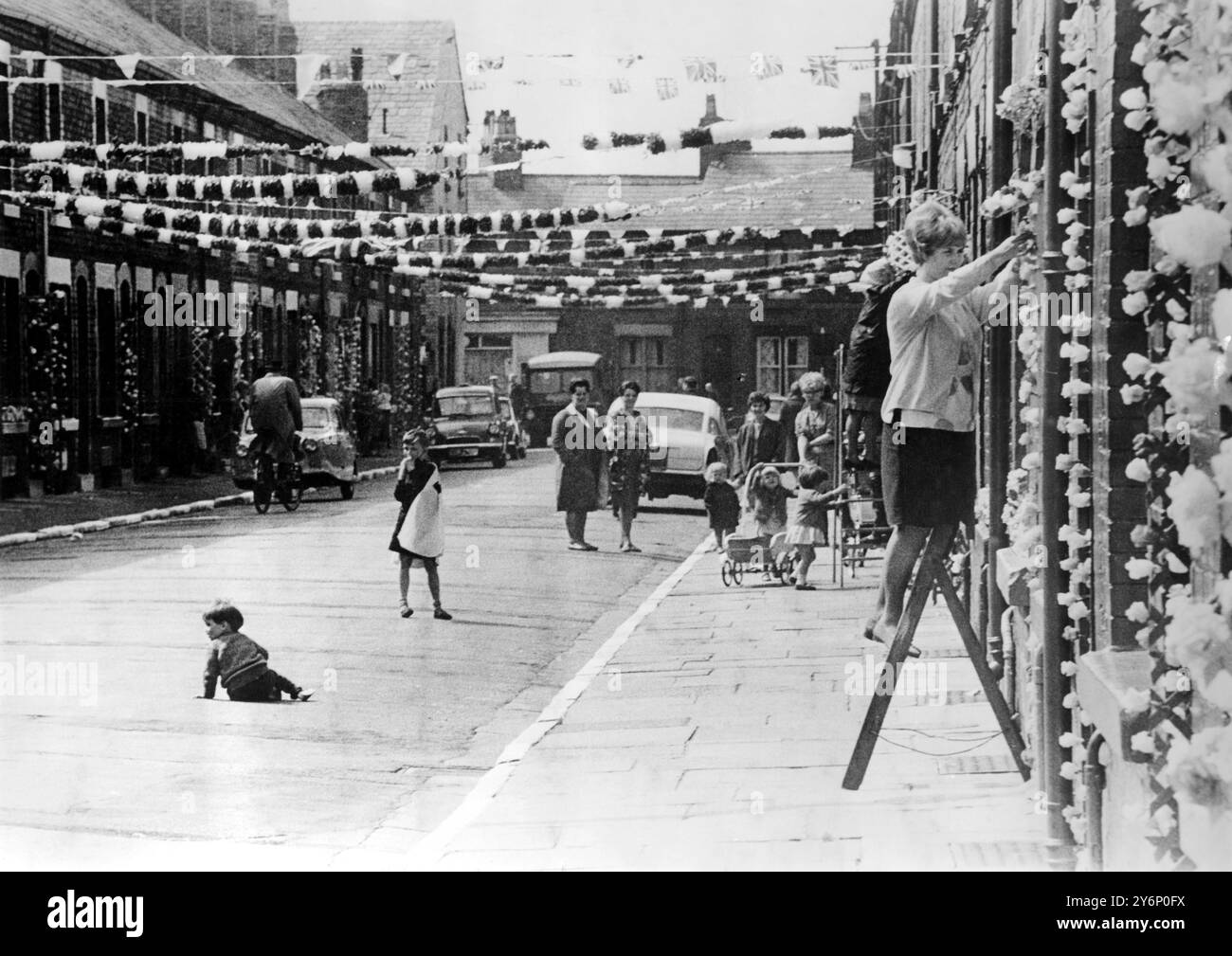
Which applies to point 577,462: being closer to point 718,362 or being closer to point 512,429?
point 718,362

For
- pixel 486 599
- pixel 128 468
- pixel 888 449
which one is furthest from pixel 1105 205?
pixel 128 468

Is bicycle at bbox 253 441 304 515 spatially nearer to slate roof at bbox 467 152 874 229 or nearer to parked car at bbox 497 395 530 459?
slate roof at bbox 467 152 874 229

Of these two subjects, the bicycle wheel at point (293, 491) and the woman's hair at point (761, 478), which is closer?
the woman's hair at point (761, 478)

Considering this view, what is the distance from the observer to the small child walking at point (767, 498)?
46.4 feet

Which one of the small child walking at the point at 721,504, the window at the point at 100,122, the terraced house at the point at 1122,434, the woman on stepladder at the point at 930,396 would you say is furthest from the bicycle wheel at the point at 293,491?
the woman on stepladder at the point at 930,396

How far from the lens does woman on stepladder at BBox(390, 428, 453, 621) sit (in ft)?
36.7

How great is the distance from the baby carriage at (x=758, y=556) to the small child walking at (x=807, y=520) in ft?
0.27

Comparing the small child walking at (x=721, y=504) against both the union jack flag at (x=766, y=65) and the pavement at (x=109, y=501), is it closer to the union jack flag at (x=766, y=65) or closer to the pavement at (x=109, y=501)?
the pavement at (x=109, y=501)

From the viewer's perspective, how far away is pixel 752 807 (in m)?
5.92

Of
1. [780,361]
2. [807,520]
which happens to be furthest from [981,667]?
[780,361]

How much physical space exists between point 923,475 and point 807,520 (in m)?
7.73

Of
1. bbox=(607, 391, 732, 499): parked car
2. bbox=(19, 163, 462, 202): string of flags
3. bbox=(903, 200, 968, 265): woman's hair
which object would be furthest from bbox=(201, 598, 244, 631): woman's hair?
bbox=(607, 391, 732, 499): parked car
